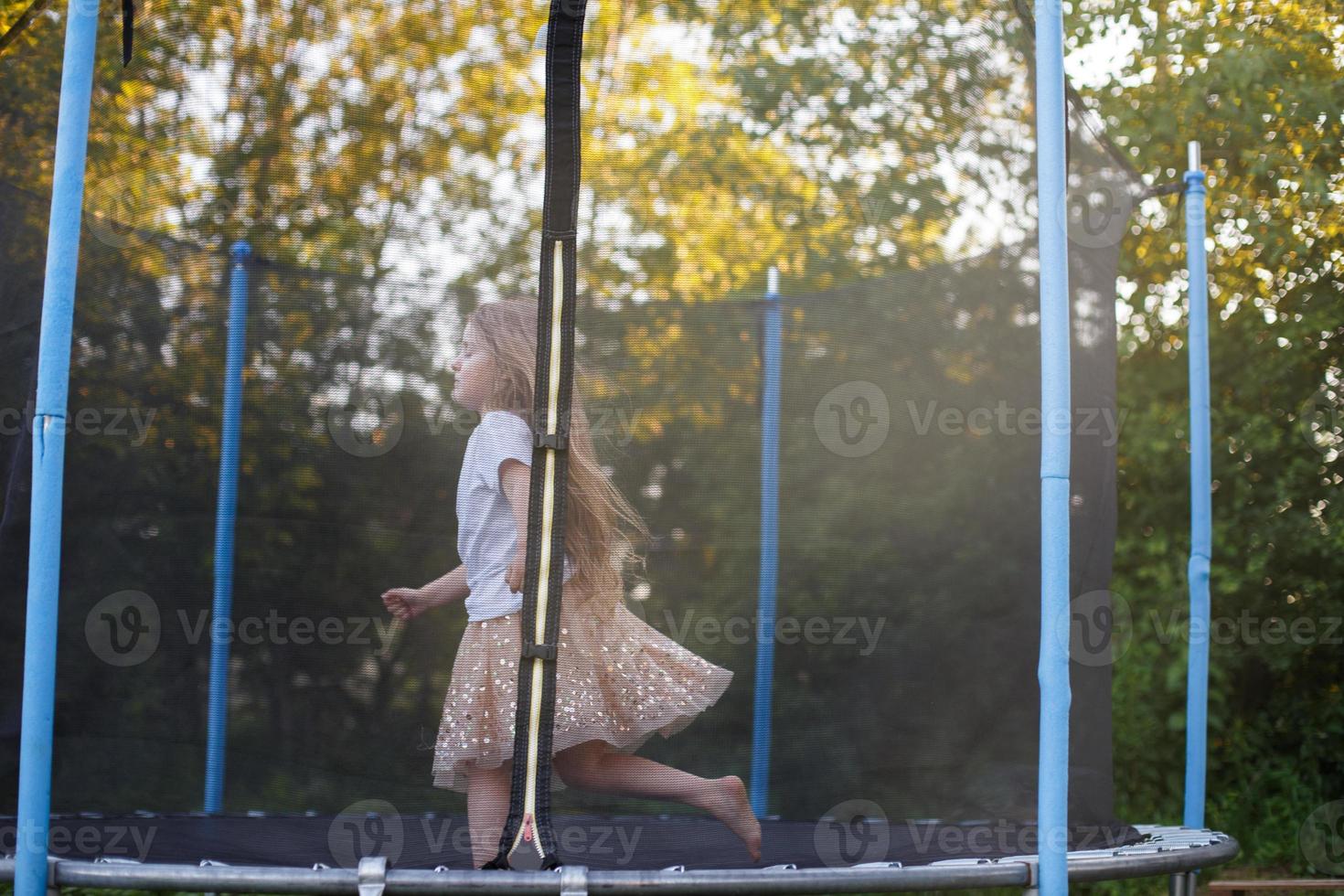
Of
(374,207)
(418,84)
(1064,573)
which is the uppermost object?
(418,84)

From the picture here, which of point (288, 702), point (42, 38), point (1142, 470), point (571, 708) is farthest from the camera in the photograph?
point (1142, 470)

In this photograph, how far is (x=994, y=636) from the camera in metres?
2.02

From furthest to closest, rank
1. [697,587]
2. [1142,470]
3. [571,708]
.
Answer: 1. [1142,470]
2. [697,587]
3. [571,708]

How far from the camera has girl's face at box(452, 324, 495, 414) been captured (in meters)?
1.90

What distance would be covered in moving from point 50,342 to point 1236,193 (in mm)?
3449

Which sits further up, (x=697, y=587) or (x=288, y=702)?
(x=697, y=587)

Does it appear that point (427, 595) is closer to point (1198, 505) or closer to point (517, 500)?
point (517, 500)

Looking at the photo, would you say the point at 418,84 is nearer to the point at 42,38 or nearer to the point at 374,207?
the point at 374,207

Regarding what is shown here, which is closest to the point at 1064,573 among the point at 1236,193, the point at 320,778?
the point at 320,778

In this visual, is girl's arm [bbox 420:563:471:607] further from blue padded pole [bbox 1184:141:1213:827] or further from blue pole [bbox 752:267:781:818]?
blue padded pole [bbox 1184:141:1213:827]
